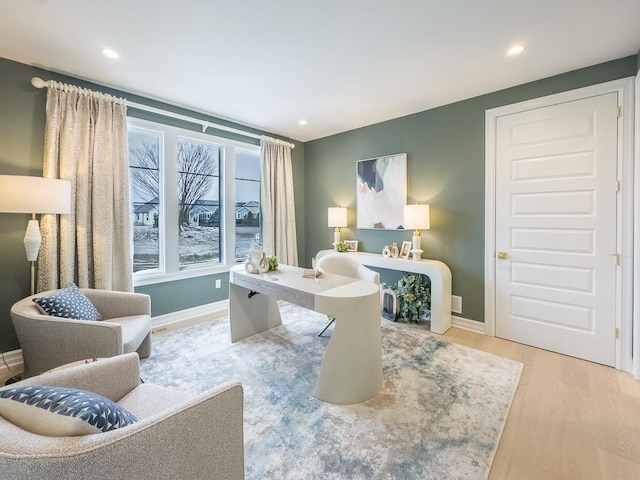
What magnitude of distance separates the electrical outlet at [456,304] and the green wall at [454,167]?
1.8 inches

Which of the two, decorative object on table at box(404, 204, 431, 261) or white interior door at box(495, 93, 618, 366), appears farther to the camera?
decorative object on table at box(404, 204, 431, 261)

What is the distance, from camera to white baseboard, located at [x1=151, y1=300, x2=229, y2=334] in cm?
328

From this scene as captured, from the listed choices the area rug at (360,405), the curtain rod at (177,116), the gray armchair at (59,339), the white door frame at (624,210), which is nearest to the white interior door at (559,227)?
the white door frame at (624,210)

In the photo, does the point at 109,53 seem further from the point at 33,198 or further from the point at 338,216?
the point at 338,216

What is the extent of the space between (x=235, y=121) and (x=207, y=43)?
1.79m

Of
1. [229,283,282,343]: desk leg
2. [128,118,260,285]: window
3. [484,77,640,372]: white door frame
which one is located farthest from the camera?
[128,118,260,285]: window

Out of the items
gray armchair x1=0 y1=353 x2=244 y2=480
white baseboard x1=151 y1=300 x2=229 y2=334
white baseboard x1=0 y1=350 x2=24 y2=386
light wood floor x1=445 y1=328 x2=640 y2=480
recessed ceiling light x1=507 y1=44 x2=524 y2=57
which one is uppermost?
recessed ceiling light x1=507 y1=44 x2=524 y2=57

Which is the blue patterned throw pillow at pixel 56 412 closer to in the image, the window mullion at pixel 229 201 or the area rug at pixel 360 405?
the area rug at pixel 360 405

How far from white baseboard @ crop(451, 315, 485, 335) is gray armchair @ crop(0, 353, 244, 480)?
Answer: 9.58 ft

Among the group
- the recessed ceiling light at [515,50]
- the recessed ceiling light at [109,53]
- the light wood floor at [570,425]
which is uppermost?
the recessed ceiling light at [109,53]

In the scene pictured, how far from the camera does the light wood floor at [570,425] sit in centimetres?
147

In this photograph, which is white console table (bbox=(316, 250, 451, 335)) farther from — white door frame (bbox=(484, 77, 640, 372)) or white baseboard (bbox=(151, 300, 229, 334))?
white baseboard (bbox=(151, 300, 229, 334))

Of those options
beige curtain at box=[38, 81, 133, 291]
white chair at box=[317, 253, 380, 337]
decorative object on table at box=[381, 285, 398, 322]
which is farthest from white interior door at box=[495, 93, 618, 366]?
beige curtain at box=[38, 81, 133, 291]

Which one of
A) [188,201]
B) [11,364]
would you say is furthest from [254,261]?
[11,364]
